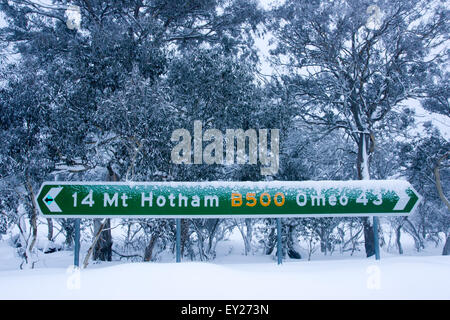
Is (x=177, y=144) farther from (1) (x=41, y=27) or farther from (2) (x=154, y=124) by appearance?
(1) (x=41, y=27)

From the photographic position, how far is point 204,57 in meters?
13.1

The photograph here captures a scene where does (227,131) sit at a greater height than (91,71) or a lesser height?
lesser

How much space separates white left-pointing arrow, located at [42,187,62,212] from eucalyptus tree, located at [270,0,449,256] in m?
9.74

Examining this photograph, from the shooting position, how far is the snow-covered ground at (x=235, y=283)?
506 cm

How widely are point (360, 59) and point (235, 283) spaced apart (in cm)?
1208

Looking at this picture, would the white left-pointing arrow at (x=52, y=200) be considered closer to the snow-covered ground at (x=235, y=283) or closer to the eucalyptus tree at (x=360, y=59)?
the snow-covered ground at (x=235, y=283)

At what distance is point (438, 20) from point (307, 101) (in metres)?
5.66

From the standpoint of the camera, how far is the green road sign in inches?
275

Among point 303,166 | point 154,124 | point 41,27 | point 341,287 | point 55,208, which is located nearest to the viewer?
point 341,287

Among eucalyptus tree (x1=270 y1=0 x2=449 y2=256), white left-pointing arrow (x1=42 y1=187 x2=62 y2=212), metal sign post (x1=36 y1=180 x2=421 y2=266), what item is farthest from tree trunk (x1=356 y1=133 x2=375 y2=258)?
white left-pointing arrow (x1=42 y1=187 x2=62 y2=212)

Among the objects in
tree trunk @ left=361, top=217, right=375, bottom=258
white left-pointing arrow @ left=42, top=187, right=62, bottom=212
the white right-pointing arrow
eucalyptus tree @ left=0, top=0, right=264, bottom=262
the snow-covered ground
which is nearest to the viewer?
the snow-covered ground

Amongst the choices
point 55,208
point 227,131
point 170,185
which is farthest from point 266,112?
point 55,208

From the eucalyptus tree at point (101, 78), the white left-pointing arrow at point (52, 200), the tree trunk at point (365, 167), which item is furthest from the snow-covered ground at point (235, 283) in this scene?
the tree trunk at point (365, 167)

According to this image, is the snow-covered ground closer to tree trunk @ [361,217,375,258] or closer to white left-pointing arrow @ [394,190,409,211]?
white left-pointing arrow @ [394,190,409,211]
